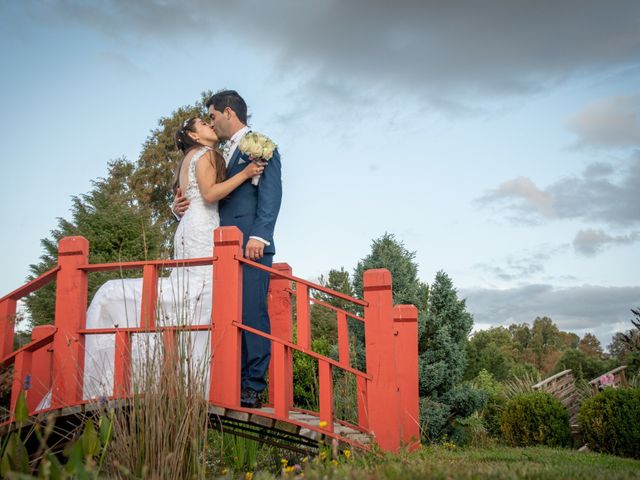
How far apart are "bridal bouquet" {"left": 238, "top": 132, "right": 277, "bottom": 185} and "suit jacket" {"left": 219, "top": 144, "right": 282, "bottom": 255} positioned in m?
0.14

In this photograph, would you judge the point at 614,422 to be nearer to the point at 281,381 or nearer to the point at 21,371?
the point at 281,381

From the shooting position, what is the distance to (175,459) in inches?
148

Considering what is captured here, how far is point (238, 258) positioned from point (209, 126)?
5.04ft

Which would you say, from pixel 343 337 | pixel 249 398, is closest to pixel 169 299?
pixel 249 398

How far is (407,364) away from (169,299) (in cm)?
230

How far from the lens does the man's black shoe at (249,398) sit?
15.7 ft

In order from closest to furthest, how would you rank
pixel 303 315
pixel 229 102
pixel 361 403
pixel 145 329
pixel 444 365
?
pixel 145 329 → pixel 361 403 → pixel 229 102 → pixel 303 315 → pixel 444 365

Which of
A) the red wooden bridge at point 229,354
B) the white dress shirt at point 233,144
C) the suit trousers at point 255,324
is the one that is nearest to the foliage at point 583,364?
the red wooden bridge at point 229,354

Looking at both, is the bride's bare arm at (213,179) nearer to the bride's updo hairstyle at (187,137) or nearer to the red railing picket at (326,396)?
the bride's updo hairstyle at (187,137)

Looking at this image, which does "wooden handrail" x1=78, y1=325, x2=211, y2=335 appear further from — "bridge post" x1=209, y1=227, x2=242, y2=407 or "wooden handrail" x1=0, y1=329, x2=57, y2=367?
"wooden handrail" x1=0, y1=329, x2=57, y2=367

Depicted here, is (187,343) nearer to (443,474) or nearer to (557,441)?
(443,474)

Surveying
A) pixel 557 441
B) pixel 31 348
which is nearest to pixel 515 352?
pixel 557 441

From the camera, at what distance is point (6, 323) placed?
5133 mm

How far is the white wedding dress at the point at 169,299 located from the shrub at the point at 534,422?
23.4ft
